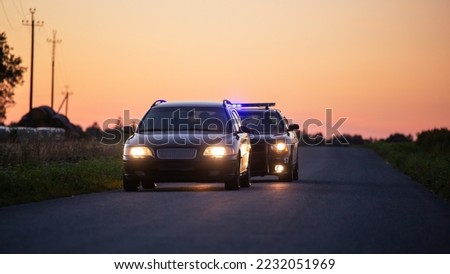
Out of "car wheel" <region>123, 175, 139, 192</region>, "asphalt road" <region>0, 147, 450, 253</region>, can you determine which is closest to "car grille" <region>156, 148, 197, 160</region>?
"asphalt road" <region>0, 147, 450, 253</region>

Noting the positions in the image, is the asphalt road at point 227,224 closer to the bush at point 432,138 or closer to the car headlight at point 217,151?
the car headlight at point 217,151

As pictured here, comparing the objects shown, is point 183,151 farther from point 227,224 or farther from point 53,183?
point 227,224

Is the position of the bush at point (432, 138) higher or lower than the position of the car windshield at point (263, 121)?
higher

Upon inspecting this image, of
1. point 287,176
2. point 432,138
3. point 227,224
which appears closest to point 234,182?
point 287,176

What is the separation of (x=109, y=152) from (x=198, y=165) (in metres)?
21.8

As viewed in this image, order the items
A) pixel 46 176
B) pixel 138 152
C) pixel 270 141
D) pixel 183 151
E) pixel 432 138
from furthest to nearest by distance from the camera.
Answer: pixel 432 138
pixel 270 141
pixel 46 176
pixel 138 152
pixel 183 151

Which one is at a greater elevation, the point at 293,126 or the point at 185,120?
the point at 293,126

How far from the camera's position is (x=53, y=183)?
22.3m

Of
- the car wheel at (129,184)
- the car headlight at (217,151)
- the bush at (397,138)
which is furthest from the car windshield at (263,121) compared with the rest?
the bush at (397,138)

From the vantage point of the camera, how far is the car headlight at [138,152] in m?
21.0

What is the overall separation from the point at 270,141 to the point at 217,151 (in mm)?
5299

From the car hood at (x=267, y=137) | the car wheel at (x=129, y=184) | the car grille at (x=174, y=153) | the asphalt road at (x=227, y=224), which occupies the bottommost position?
the asphalt road at (x=227, y=224)

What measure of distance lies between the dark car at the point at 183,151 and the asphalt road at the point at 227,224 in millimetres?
523
